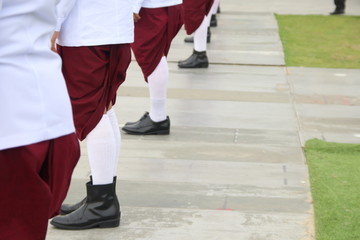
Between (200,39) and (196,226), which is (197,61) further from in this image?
(196,226)

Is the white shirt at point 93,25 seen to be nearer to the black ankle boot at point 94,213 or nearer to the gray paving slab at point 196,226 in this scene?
the black ankle boot at point 94,213

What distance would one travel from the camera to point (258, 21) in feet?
48.4

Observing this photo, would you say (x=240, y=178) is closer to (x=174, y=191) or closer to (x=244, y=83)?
(x=174, y=191)

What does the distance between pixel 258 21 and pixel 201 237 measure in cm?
1027

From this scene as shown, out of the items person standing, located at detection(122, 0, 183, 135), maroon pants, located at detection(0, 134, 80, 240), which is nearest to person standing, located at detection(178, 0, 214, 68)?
person standing, located at detection(122, 0, 183, 135)

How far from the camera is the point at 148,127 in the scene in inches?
283

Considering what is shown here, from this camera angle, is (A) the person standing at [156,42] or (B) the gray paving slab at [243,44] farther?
(B) the gray paving slab at [243,44]

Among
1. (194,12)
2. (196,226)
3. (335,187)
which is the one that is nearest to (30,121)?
(196,226)

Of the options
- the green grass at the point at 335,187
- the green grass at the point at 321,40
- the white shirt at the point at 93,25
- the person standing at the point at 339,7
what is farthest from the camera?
the person standing at the point at 339,7

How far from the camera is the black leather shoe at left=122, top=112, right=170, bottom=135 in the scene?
7.16 m

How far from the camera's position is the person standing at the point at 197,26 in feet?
32.4

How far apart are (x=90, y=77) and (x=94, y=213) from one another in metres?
0.74

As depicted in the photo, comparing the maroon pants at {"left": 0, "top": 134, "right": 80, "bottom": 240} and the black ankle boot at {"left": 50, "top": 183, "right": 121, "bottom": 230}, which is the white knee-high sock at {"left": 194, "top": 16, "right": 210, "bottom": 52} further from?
the maroon pants at {"left": 0, "top": 134, "right": 80, "bottom": 240}

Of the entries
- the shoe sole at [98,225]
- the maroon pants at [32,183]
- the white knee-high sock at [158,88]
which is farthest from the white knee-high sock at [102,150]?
the white knee-high sock at [158,88]
